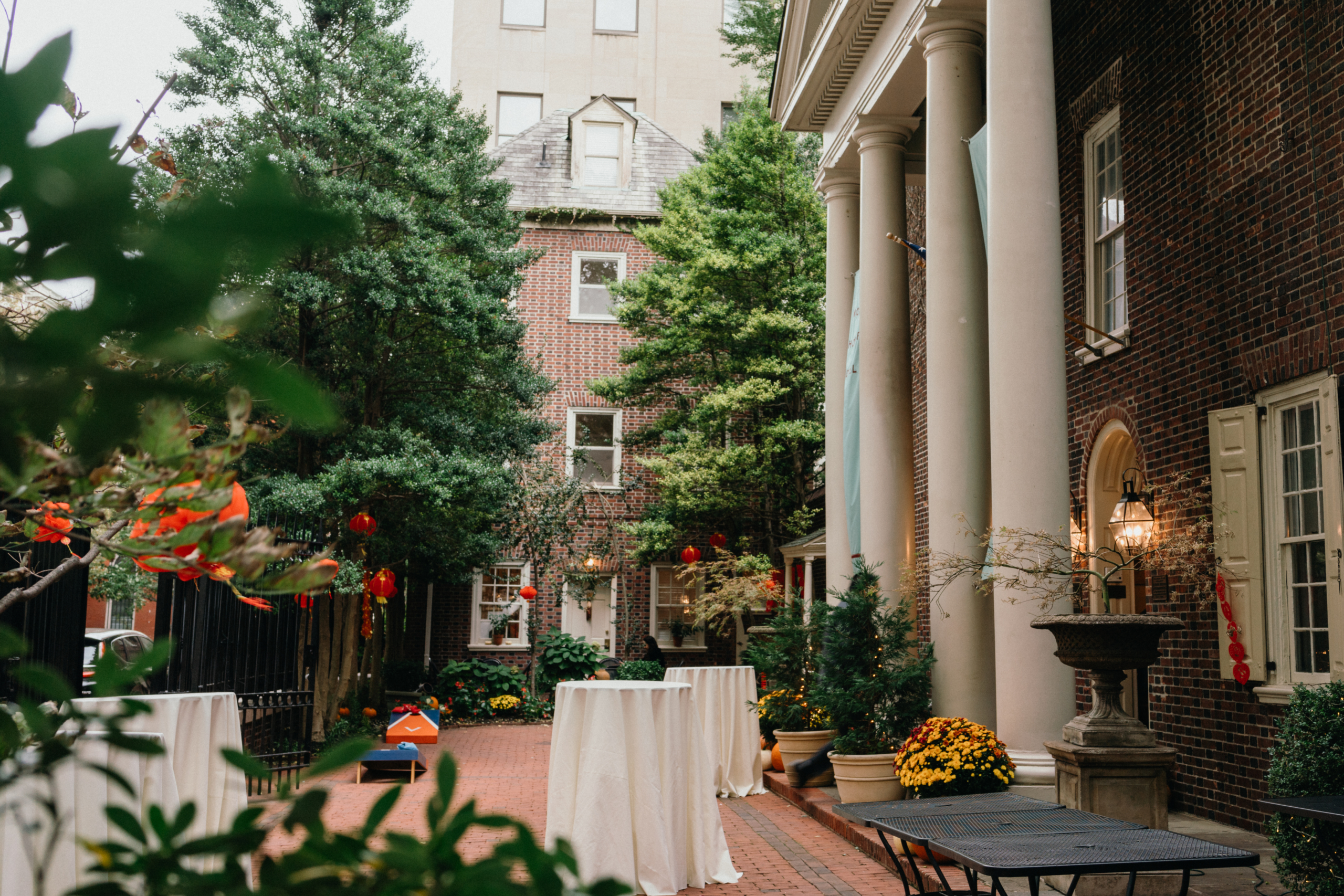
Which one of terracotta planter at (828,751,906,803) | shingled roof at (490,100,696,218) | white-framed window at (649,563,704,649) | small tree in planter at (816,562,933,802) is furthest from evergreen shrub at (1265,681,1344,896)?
shingled roof at (490,100,696,218)

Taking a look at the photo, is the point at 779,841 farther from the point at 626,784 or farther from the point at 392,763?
the point at 392,763

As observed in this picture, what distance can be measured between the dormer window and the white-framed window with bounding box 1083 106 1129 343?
48.9ft

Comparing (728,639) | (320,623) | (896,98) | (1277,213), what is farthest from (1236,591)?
(728,639)

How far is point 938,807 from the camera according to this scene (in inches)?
190

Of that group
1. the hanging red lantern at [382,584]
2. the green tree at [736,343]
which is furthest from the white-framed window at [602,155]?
the hanging red lantern at [382,584]

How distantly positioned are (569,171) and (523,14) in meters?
9.27

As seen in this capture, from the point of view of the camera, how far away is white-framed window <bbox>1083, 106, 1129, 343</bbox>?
30.6ft

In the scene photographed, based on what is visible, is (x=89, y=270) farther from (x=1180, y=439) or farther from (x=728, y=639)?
(x=728, y=639)

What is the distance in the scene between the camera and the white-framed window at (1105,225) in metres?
9.33

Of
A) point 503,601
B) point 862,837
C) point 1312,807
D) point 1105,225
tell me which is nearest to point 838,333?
point 1105,225

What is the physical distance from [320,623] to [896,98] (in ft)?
30.2

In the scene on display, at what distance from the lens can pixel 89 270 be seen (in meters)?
0.48

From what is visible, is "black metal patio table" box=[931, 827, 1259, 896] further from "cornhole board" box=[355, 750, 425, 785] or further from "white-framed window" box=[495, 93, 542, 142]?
"white-framed window" box=[495, 93, 542, 142]

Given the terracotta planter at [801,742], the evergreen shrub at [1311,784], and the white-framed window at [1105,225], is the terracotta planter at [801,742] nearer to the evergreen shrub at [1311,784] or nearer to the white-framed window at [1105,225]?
the white-framed window at [1105,225]
